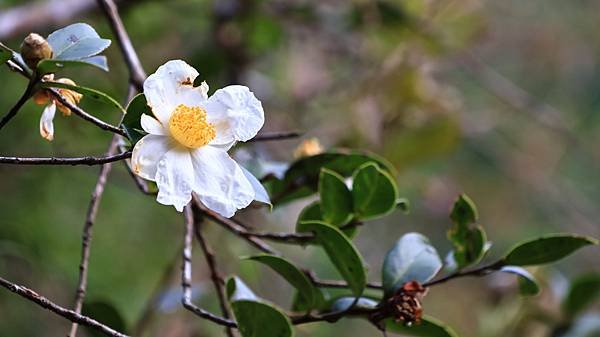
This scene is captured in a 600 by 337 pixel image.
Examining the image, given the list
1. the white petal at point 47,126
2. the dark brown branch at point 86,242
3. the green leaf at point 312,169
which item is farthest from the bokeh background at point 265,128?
the white petal at point 47,126

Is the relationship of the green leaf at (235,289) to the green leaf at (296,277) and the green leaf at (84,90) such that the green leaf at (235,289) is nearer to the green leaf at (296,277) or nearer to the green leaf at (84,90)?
the green leaf at (296,277)

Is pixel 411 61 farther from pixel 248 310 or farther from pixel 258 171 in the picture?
pixel 248 310

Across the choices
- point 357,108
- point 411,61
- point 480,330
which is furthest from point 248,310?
point 411,61

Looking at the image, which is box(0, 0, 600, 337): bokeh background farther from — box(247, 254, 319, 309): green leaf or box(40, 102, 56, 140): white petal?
box(40, 102, 56, 140): white petal

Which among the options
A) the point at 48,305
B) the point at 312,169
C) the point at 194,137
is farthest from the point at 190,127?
the point at 312,169

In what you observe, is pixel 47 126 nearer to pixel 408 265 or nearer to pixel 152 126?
pixel 152 126

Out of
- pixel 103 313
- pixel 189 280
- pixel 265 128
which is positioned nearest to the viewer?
pixel 189 280
